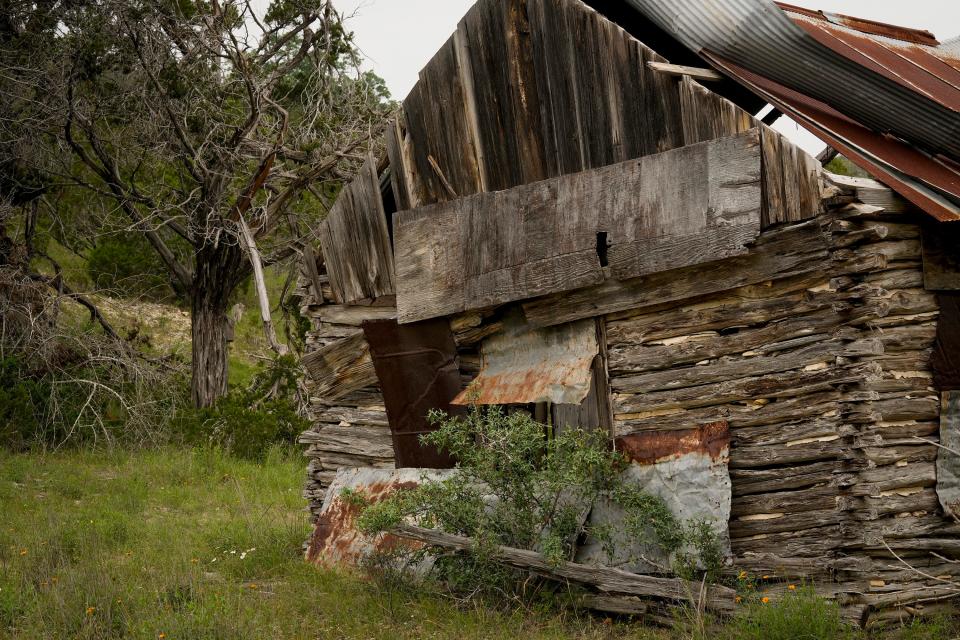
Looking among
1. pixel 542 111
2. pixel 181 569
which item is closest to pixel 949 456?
pixel 542 111

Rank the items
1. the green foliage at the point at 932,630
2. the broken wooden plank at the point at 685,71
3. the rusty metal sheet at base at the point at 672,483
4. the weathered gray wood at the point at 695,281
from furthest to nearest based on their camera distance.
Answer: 1. the broken wooden plank at the point at 685,71
2. the rusty metal sheet at base at the point at 672,483
3. the weathered gray wood at the point at 695,281
4. the green foliage at the point at 932,630

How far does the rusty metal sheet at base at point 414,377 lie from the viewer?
7.61 metres

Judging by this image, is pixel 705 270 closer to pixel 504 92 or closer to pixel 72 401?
pixel 504 92

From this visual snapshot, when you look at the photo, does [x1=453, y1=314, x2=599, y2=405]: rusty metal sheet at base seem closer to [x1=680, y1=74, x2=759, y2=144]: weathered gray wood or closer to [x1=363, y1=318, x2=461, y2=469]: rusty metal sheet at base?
[x1=363, y1=318, x2=461, y2=469]: rusty metal sheet at base

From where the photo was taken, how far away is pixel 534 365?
7.09 meters

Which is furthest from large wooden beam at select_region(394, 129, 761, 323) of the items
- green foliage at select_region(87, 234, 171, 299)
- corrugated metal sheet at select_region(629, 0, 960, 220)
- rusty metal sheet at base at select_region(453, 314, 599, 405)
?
green foliage at select_region(87, 234, 171, 299)

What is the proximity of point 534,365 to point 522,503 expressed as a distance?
108 centimetres

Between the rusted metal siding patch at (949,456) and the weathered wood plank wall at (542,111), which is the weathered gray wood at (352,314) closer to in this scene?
the weathered wood plank wall at (542,111)

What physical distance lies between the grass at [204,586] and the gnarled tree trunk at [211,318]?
385 cm

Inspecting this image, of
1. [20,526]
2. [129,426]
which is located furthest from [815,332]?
[129,426]

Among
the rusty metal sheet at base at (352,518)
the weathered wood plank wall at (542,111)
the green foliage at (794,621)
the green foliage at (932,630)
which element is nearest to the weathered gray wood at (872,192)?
the weathered wood plank wall at (542,111)

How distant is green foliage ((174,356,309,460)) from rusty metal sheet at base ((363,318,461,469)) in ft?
19.2

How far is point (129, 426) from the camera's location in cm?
1323

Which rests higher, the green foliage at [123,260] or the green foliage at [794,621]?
the green foliage at [123,260]
